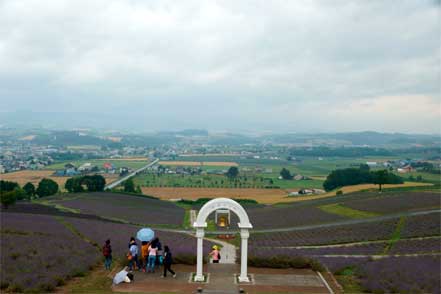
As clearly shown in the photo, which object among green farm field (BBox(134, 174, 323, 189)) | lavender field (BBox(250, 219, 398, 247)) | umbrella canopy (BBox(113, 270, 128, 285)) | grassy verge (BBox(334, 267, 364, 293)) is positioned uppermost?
umbrella canopy (BBox(113, 270, 128, 285))

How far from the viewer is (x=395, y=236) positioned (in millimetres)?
35000

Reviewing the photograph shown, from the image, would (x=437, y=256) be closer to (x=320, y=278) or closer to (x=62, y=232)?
(x=320, y=278)

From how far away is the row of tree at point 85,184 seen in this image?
80.5m

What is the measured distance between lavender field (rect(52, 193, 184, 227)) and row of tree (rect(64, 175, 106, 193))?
1070 centimetres

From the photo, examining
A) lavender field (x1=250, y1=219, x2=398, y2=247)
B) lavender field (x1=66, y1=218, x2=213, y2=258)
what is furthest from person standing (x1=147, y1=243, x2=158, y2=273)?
lavender field (x1=250, y1=219, x2=398, y2=247)

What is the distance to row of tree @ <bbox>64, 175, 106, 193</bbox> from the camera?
80.5 m

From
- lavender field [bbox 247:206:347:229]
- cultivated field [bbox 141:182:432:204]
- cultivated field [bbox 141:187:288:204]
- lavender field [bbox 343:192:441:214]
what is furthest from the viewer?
cultivated field [bbox 141:187:288:204]

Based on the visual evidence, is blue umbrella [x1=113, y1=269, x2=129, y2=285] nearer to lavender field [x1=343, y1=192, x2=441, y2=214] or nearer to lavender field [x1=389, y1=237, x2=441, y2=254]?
lavender field [x1=389, y1=237, x2=441, y2=254]

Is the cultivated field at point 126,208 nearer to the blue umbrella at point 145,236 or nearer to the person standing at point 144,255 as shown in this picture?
the blue umbrella at point 145,236

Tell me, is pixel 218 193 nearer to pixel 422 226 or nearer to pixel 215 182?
pixel 215 182

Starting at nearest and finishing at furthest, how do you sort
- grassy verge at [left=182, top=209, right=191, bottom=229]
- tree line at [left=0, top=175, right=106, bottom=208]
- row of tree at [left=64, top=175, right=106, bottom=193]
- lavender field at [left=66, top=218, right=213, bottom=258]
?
lavender field at [left=66, top=218, right=213, bottom=258] < grassy verge at [left=182, top=209, right=191, bottom=229] < tree line at [left=0, top=175, right=106, bottom=208] < row of tree at [left=64, top=175, right=106, bottom=193]

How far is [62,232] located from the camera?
30.0 m

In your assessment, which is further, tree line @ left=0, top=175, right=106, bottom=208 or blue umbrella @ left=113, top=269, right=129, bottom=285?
tree line @ left=0, top=175, right=106, bottom=208

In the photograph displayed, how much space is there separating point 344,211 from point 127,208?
31.2 metres
